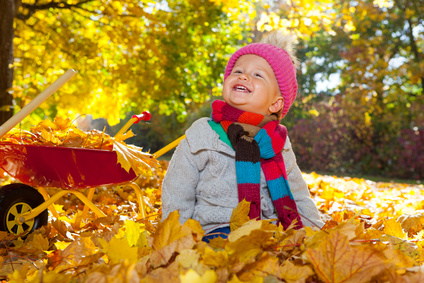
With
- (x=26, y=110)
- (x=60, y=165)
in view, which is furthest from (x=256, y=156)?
(x=26, y=110)

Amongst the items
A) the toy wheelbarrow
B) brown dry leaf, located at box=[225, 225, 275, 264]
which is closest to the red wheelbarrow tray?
the toy wheelbarrow

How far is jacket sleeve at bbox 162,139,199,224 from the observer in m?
1.86

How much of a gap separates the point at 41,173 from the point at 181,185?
2.76 feet

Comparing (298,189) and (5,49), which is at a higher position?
(5,49)

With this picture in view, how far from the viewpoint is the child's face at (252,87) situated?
6.41 ft

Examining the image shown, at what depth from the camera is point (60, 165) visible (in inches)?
81.8

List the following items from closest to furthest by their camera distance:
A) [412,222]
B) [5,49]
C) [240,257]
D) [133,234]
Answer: [240,257] < [133,234] < [412,222] < [5,49]

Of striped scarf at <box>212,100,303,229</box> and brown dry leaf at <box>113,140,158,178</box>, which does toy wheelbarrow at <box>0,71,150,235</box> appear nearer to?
brown dry leaf at <box>113,140,158,178</box>

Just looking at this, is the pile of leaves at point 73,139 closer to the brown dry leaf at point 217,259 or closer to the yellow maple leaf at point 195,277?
the brown dry leaf at point 217,259

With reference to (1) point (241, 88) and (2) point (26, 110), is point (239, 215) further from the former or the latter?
(2) point (26, 110)

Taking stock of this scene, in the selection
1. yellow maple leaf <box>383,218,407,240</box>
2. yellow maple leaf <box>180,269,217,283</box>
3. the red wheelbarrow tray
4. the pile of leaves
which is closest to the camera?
yellow maple leaf <box>180,269,217,283</box>

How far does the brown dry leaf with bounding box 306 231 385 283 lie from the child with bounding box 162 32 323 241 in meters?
0.80

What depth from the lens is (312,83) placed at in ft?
48.4

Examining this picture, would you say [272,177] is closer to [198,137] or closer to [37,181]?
[198,137]
